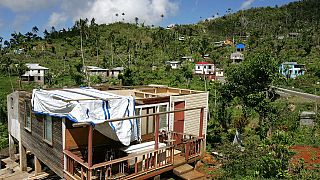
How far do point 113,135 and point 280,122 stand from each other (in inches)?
491

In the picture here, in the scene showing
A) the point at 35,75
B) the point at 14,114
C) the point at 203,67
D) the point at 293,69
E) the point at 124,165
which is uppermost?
the point at 203,67

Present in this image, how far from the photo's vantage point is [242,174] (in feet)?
34.9

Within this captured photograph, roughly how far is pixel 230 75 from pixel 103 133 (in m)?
8.74

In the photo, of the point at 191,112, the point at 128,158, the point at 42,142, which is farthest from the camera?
the point at 191,112

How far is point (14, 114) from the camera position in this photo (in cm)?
1322

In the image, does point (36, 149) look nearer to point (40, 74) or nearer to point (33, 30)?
point (40, 74)

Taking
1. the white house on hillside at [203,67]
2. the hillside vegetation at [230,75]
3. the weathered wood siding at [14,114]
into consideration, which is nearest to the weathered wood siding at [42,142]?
the weathered wood siding at [14,114]

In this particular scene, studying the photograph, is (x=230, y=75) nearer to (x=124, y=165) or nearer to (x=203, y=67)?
(x=124, y=165)

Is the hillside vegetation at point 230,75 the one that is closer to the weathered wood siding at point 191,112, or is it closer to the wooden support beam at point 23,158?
the weathered wood siding at point 191,112

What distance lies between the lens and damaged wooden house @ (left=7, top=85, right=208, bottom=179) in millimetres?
8328

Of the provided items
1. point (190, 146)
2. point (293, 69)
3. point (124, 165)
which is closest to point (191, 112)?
point (190, 146)

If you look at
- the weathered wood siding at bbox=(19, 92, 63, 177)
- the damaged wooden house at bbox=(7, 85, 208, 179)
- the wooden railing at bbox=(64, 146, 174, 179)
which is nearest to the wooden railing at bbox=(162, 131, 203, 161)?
the damaged wooden house at bbox=(7, 85, 208, 179)

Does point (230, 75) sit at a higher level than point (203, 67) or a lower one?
lower

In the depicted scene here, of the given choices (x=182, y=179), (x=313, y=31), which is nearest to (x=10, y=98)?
(x=182, y=179)
